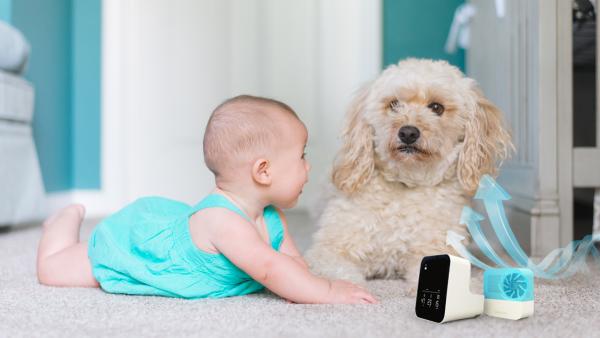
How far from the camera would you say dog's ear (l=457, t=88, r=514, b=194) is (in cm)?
143

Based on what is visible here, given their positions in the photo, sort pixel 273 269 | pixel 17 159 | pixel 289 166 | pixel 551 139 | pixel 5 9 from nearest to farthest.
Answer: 1. pixel 273 269
2. pixel 289 166
3. pixel 551 139
4. pixel 17 159
5. pixel 5 9

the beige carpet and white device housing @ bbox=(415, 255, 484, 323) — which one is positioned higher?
white device housing @ bbox=(415, 255, 484, 323)

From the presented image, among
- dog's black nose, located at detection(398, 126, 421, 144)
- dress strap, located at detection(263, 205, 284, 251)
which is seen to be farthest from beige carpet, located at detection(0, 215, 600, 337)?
dog's black nose, located at detection(398, 126, 421, 144)

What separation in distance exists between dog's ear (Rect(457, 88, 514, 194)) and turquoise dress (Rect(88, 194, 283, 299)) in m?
0.47

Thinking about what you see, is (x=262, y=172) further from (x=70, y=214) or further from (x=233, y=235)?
(x=70, y=214)

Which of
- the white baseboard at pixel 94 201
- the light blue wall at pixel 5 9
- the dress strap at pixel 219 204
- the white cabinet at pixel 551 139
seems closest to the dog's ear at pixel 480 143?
the white cabinet at pixel 551 139

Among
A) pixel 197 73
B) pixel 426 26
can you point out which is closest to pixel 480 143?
pixel 426 26

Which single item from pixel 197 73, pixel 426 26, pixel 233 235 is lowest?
pixel 233 235

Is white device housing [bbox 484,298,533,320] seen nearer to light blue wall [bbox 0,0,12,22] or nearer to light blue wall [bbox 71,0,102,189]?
light blue wall [bbox 0,0,12,22]

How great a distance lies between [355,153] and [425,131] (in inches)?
7.2

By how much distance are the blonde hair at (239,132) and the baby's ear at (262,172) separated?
2 centimetres

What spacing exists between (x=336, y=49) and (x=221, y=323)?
2564mm

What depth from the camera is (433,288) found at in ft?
3.12

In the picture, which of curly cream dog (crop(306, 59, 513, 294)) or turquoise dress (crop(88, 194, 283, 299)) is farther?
curly cream dog (crop(306, 59, 513, 294))
